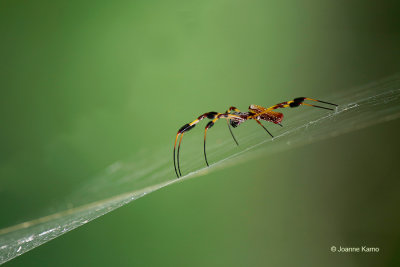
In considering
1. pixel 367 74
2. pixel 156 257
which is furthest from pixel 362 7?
pixel 156 257

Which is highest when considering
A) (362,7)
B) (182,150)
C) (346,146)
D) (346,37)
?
(362,7)

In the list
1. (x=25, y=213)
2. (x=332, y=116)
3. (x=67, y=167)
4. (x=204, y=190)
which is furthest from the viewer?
(x=67, y=167)

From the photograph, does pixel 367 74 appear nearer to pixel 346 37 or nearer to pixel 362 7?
pixel 346 37

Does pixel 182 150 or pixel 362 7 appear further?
pixel 362 7

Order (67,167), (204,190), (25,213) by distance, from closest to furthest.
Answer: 1. (25,213)
2. (204,190)
3. (67,167)

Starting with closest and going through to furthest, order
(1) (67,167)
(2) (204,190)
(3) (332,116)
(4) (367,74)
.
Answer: (3) (332,116), (2) (204,190), (1) (67,167), (4) (367,74)

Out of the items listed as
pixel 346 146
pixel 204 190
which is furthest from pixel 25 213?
pixel 346 146

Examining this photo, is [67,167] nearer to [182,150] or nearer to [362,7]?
[182,150]

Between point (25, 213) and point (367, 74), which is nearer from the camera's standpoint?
point (25, 213)

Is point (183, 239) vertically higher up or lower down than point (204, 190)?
lower down
